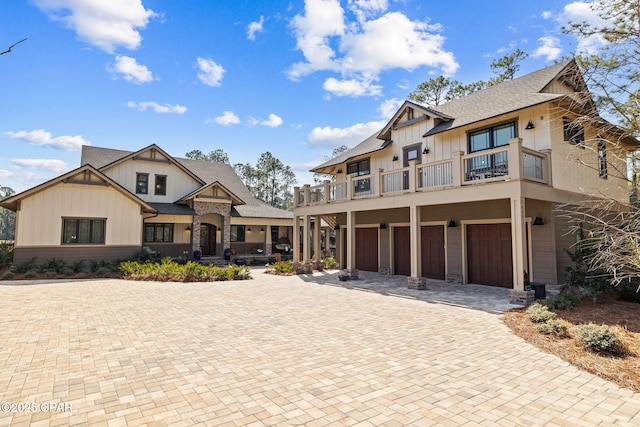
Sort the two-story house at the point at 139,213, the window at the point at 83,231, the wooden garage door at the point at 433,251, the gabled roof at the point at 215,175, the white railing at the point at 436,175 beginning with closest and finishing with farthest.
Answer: the white railing at the point at 436,175 → the wooden garage door at the point at 433,251 → the two-story house at the point at 139,213 → the window at the point at 83,231 → the gabled roof at the point at 215,175

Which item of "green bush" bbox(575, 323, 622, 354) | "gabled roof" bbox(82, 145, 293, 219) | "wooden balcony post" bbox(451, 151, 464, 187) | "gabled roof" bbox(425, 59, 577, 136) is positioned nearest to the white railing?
"wooden balcony post" bbox(451, 151, 464, 187)

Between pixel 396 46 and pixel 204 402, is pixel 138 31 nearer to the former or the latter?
pixel 396 46

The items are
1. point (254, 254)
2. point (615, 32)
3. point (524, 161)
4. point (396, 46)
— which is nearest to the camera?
point (615, 32)

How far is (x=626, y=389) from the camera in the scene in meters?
4.18

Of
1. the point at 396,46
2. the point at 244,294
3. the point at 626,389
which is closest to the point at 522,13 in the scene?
the point at 396,46

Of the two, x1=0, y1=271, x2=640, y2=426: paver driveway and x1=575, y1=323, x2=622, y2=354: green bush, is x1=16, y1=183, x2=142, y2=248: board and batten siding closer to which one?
x1=0, y1=271, x2=640, y2=426: paver driveway

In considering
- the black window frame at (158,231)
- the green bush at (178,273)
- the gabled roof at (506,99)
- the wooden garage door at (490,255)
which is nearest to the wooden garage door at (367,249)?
the wooden garage door at (490,255)

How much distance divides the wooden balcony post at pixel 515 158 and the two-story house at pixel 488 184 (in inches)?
1.1

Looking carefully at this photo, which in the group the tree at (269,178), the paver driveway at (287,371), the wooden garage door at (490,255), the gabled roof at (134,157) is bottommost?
the paver driveway at (287,371)

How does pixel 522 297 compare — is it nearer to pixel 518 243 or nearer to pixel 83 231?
pixel 518 243

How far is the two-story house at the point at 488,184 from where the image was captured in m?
10.1

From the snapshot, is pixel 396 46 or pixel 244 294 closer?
pixel 244 294

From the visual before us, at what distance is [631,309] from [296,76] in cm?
1780

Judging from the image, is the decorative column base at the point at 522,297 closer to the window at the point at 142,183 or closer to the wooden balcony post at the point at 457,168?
the wooden balcony post at the point at 457,168
